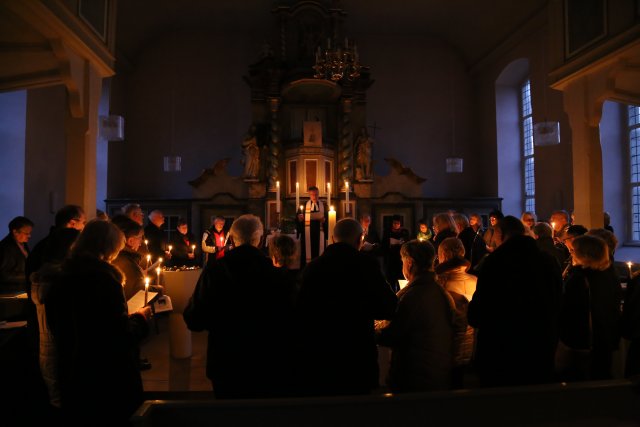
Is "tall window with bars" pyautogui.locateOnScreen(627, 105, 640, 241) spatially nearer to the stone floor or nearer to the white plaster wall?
the stone floor

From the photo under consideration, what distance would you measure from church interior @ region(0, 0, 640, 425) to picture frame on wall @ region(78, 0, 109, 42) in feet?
0.10

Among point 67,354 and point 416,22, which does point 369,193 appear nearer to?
point 416,22

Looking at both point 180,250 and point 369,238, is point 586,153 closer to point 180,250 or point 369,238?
point 369,238

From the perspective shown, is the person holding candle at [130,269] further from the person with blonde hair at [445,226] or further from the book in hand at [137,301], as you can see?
the person with blonde hair at [445,226]

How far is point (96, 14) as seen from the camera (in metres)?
5.51

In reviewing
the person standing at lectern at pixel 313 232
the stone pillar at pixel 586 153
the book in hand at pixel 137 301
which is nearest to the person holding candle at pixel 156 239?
the person standing at lectern at pixel 313 232

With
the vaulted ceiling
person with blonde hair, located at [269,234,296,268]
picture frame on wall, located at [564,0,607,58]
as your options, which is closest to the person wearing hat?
picture frame on wall, located at [564,0,607,58]

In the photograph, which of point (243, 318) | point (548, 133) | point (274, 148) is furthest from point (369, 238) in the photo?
point (243, 318)

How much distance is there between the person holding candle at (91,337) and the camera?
203 cm

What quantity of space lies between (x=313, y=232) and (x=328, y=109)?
5.44 meters

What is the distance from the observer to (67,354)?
210 centimetres

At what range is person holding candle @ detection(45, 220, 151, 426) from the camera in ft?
6.66

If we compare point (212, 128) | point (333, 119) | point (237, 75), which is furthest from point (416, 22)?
point (212, 128)

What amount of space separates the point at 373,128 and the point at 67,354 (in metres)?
12.2
